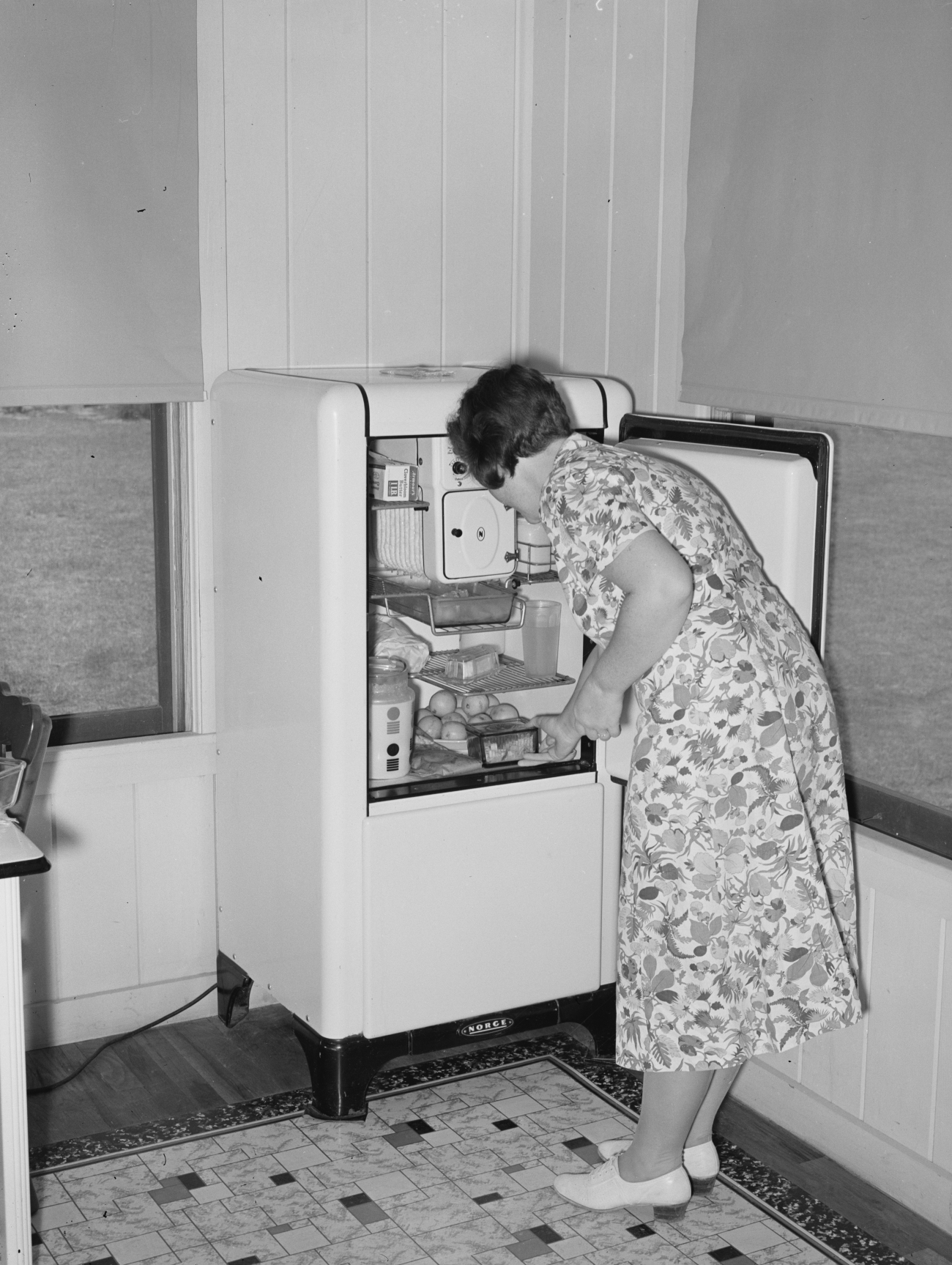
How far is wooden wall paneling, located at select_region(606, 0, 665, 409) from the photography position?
2670mm

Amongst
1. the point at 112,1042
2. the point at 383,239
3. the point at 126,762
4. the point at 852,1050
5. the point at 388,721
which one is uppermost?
the point at 383,239

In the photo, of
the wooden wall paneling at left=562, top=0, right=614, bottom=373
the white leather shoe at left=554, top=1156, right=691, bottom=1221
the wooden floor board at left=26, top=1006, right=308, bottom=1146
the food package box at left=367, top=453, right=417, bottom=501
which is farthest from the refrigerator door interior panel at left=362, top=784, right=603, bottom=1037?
the wooden wall paneling at left=562, top=0, right=614, bottom=373

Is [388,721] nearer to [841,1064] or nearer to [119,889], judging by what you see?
[119,889]

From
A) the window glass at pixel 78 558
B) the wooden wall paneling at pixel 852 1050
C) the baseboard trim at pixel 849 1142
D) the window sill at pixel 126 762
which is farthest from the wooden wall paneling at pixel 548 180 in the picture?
the baseboard trim at pixel 849 1142

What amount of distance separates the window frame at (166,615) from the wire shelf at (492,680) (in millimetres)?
492

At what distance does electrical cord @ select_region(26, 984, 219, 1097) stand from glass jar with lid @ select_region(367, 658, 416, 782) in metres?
0.75

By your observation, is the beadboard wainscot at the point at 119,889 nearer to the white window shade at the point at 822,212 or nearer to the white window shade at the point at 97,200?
the white window shade at the point at 97,200

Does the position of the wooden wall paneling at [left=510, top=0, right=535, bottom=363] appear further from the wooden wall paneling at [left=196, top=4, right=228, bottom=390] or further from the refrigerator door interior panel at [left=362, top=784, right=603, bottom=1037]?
the refrigerator door interior panel at [left=362, top=784, right=603, bottom=1037]

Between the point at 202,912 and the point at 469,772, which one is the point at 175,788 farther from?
the point at 469,772

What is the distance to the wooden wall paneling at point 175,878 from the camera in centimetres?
285

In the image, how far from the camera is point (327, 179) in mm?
2820

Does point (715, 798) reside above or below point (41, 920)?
above

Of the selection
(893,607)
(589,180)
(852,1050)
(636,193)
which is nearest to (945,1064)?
(852,1050)

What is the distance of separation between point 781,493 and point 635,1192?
3.51 feet
